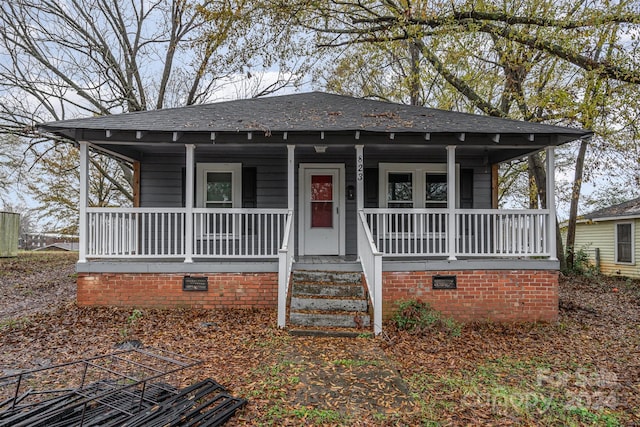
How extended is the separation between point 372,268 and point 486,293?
2364mm

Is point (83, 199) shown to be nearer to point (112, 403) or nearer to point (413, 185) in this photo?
point (112, 403)

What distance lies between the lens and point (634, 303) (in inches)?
401

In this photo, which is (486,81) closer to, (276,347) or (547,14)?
(547,14)

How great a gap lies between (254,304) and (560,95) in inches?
446

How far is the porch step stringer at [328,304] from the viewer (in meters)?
6.41

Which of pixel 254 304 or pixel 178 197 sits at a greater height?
pixel 178 197

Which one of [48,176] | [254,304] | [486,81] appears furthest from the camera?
[48,176]

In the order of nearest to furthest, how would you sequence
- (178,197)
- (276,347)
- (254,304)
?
(276,347) < (254,304) < (178,197)

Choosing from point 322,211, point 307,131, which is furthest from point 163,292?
point 307,131

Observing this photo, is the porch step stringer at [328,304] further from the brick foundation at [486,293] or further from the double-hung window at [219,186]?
the double-hung window at [219,186]

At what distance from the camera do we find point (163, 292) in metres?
7.43

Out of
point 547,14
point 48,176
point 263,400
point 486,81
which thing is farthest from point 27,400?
point 48,176

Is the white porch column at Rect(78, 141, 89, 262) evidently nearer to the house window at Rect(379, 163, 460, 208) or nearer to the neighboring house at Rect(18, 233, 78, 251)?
the house window at Rect(379, 163, 460, 208)

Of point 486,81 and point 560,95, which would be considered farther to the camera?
point 486,81
